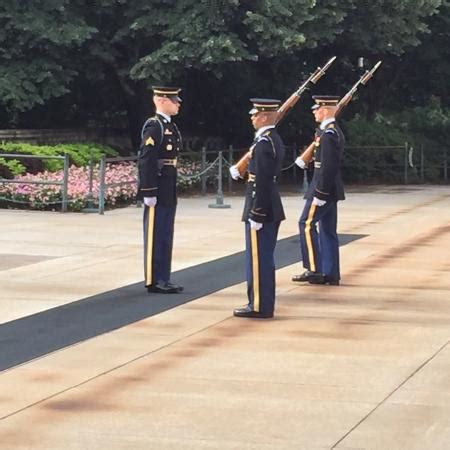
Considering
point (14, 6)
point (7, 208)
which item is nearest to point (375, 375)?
point (7, 208)

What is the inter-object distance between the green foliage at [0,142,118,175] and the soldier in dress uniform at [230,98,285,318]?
1133 centimetres

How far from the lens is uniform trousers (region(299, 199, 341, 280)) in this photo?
11.9 meters

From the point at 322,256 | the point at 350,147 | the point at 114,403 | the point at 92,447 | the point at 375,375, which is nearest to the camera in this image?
the point at 92,447

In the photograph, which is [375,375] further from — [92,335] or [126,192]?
[126,192]

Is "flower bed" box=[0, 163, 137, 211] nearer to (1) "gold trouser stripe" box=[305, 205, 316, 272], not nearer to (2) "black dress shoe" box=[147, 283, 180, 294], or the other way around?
(1) "gold trouser stripe" box=[305, 205, 316, 272]

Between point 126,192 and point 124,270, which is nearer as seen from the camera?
point 124,270

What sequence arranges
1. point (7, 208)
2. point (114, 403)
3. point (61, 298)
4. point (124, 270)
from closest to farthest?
point (114, 403), point (61, 298), point (124, 270), point (7, 208)

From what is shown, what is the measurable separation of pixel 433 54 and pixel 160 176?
21360 millimetres

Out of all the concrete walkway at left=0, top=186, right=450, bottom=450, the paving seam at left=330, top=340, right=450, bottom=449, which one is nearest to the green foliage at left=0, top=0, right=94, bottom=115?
the concrete walkway at left=0, top=186, right=450, bottom=450

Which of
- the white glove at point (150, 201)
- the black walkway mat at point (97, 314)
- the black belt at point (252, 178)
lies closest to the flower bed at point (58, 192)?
the black walkway mat at point (97, 314)

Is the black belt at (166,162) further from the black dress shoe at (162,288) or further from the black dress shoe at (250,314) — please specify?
the black dress shoe at (250,314)

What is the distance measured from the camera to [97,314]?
1018 centimetres

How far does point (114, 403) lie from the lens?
711cm

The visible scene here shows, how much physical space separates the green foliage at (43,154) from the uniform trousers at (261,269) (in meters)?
11.4
